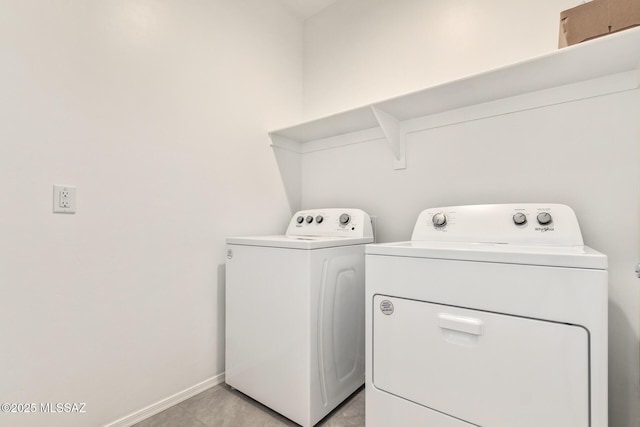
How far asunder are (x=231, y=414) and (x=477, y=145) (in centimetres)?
178

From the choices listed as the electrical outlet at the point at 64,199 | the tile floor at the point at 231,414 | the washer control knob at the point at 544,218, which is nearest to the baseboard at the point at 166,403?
the tile floor at the point at 231,414

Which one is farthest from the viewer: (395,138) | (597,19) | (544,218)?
(395,138)

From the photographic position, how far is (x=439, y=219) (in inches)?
56.5

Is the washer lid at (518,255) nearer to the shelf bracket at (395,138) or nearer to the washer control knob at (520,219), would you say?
the washer control knob at (520,219)

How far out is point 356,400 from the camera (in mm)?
1532

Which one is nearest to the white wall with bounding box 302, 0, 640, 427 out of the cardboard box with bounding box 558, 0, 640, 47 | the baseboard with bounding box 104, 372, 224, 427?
the cardboard box with bounding box 558, 0, 640, 47

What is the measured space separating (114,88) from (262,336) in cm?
131

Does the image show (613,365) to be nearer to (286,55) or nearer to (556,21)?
(556,21)

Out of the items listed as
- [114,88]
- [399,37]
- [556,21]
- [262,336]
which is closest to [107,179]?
[114,88]

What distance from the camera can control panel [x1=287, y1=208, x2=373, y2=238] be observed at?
171cm

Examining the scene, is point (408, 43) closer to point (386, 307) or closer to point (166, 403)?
point (386, 307)

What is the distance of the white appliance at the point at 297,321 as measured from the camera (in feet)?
4.28

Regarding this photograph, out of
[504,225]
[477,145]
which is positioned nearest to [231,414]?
[504,225]

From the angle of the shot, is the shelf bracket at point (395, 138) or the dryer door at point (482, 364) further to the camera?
the shelf bracket at point (395, 138)
